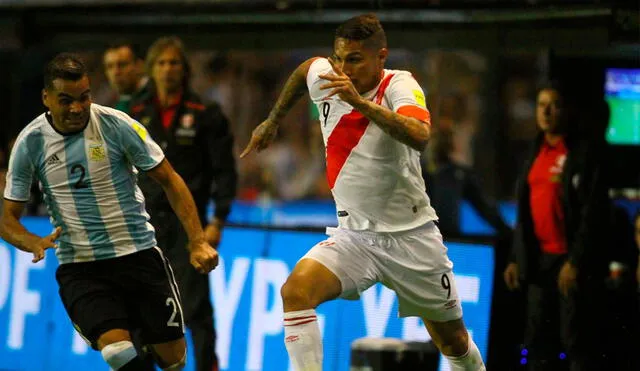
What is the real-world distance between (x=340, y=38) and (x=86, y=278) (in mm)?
1873

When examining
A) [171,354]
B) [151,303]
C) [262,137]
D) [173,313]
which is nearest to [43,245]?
[151,303]

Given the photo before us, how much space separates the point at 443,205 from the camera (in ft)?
35.4

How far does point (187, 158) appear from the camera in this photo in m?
9.09

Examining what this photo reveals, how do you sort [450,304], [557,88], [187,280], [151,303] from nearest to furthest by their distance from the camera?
[450,304]
[151,303]
[557,88]
[187,280]

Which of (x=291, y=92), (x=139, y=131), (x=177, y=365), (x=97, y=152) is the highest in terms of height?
(x=291, y=92)

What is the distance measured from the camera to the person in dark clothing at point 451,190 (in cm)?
1055

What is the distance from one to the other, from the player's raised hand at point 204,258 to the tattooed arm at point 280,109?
1.74ft

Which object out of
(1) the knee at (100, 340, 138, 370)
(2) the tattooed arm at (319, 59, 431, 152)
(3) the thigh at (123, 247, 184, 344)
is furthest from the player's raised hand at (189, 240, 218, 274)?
(2) the tattooed arm at (319, 59, 431, 152)

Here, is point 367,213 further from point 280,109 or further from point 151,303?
point 151,303

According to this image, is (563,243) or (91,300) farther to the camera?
(563,243)

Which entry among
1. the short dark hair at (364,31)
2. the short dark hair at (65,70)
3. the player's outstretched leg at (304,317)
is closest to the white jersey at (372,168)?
the short dark hair at (364,31)

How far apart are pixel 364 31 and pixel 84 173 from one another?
1.71 meters

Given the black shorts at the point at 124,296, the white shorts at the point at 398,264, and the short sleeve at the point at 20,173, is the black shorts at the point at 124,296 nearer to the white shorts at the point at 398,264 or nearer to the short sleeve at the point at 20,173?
the short sleeve at the point at 20,173

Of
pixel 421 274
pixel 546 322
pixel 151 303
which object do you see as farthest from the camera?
pixel 546 322
